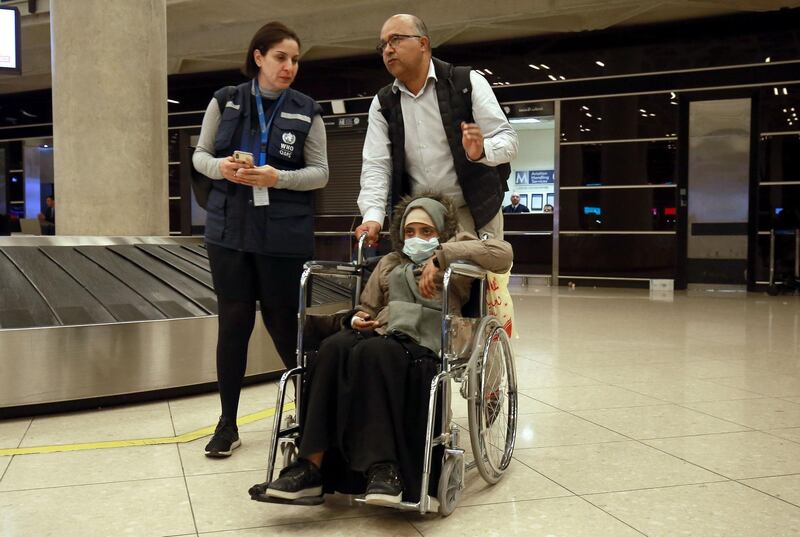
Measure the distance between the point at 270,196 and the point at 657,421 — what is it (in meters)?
2.07

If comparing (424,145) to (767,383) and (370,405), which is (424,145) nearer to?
(370,405)

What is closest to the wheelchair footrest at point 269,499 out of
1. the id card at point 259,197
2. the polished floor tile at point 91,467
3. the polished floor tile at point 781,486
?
the polished floor tile at point 91,467

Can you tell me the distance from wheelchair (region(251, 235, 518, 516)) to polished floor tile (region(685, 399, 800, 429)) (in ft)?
4.39

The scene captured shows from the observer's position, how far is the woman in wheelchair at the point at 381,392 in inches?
88.4

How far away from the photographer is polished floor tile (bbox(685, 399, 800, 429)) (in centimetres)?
354

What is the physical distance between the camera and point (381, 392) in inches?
90.0

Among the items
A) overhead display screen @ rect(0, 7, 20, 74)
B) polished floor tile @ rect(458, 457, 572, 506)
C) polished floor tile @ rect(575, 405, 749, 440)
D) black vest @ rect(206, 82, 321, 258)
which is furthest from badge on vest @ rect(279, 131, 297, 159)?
overhead display screen @ rect(0, 7, 20, 74)

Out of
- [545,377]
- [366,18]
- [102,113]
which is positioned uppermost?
[366,18]

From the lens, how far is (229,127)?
3.08 metres

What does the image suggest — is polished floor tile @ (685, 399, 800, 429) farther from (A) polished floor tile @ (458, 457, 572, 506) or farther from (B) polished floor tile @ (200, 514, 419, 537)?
(B) polished floor tile @ (200, 514, 419, 537)

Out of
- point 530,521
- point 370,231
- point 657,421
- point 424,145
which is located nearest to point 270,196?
point 370,231

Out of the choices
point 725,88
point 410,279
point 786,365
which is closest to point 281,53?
point 410,279

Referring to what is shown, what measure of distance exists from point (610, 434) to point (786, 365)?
2371 millimetres

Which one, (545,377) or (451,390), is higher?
(451,390)
